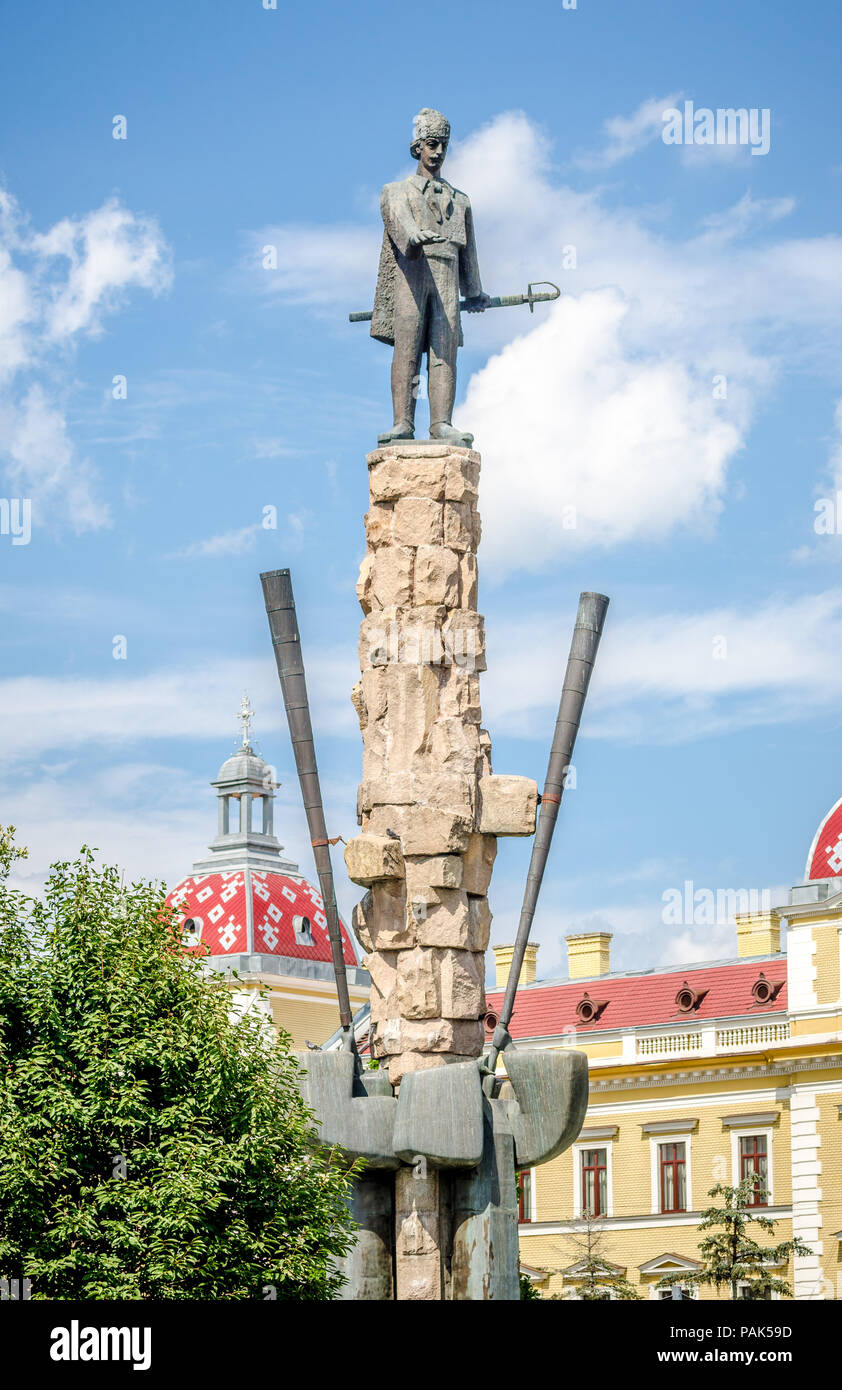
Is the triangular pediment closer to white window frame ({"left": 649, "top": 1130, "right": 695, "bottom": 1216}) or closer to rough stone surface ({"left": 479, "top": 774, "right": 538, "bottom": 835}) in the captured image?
white window frame ({"left": 649, "top": 1130, "right": 695, "bottom": 1216})

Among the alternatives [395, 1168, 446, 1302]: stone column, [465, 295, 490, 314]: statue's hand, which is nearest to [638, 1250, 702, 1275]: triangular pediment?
[395, 1168, 446, 1302]: stone column

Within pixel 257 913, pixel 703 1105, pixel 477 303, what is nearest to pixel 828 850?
pixel 703 1105

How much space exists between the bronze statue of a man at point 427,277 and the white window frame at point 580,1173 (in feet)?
136

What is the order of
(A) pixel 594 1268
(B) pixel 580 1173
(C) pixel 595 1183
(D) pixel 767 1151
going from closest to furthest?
(A) pixel 594 1268 → (D) pixel 767 1151 → (C) pixel 595 1183 → (B) pixel 580 1173

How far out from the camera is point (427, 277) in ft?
85.1

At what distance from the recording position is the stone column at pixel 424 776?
24.1 m

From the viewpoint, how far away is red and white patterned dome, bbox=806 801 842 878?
6191 centimetres

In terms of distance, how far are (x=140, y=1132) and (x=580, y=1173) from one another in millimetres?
44665

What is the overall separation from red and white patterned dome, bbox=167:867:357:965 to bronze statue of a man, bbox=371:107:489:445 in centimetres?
5976

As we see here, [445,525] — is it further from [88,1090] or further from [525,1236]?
[525,1236]

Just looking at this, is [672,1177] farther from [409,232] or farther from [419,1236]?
[409,232]

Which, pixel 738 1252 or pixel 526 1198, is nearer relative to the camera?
pixel 738 1252

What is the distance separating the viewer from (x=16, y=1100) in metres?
22.2
